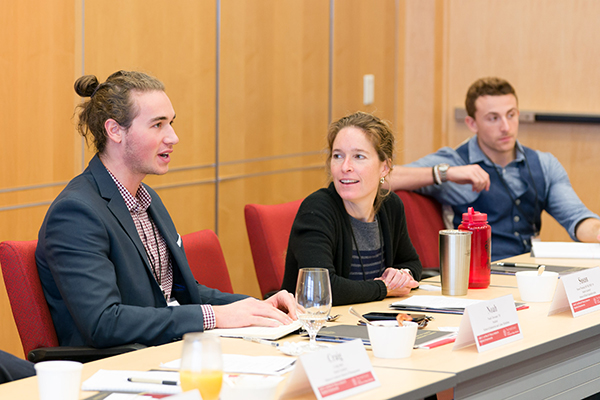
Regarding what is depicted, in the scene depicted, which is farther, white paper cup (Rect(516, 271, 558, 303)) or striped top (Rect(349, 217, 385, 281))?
striped top (Rect(349, 217, 385, 281))

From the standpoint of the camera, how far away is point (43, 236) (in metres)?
2.05

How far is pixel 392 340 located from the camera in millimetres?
1655

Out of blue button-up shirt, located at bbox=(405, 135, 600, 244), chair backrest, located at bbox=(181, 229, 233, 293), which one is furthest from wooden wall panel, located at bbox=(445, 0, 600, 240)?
chair backrest, located at bbox=(181, 229, 233, 293)

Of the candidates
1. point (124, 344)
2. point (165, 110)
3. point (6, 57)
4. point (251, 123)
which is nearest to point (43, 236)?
point (124, 344)

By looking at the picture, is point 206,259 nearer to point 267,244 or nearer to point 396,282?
point 267,244

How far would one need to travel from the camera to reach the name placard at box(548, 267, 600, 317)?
6.81ft

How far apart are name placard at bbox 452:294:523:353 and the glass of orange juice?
0.68 meters

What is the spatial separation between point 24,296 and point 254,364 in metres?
0.75

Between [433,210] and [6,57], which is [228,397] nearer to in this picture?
[6,57]

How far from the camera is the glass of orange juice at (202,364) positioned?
1216 millimetres

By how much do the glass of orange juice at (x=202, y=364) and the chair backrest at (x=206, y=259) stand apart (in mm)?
1340

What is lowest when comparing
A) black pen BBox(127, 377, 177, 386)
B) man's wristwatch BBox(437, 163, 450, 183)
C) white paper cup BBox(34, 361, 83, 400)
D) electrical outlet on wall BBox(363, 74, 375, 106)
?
black pen BBox(127, 377, 177, 386)

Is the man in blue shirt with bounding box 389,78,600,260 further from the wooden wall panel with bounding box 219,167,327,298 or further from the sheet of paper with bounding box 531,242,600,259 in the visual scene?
the wooden wall panel with bounding box 219,167,327,298

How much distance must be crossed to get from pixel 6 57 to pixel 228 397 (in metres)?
2.14
